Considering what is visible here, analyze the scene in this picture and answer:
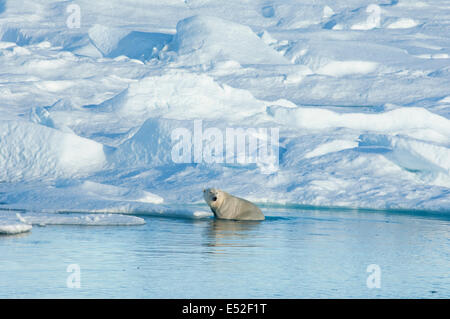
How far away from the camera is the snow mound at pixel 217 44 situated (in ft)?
87.9

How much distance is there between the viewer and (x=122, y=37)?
98.1ft

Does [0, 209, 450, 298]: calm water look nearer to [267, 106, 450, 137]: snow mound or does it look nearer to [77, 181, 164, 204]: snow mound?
[77, 181, 164, 204]: snow mound

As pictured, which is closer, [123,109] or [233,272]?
[233,272]

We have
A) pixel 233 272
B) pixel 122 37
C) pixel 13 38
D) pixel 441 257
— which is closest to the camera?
pixel 233 272

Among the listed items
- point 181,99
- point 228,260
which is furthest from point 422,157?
point 228,260

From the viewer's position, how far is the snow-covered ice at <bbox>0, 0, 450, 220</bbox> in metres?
13.7

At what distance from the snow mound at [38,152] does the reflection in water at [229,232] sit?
4906mm

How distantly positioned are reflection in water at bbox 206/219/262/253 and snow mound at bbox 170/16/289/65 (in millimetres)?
15955

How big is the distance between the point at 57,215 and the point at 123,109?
8.78 metres

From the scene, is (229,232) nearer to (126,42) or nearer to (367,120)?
(367,120)

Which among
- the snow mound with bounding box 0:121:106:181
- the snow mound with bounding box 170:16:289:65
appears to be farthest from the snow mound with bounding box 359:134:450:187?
the snow mound with bounding box 170:16:289:65
